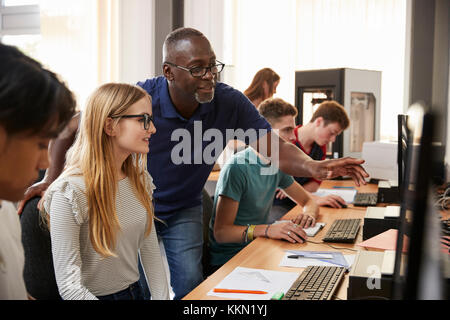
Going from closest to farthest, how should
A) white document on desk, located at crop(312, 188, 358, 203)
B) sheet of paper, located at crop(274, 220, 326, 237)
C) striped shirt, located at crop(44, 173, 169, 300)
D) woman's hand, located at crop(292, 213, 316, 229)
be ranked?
1. striped shirt, located at crop(44, 173, 169, 300)
2. sheet of paper, located at crop(274, 220, 326, 237)
3. woman's hand, located at crop(292, 213, 316, 229)
4. white document on desk, located at crop(312, 188, 358, 203)

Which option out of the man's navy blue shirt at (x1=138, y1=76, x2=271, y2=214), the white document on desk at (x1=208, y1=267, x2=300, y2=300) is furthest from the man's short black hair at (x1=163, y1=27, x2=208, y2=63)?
the white document on desk at (x1=208, y1=267, x2=300, y2=300)

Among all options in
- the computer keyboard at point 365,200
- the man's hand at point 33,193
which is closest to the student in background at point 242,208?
the computer keyboard at point 365,200

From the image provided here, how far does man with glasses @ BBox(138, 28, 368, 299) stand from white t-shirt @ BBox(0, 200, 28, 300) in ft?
3.47

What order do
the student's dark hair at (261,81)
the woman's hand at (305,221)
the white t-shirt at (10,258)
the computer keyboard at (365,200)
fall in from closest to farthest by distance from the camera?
the white t-shirt at (10,258)
the woman's hand at (305,221)
the computer keyboard at (365,200)
the student's dark hair at (261,81)

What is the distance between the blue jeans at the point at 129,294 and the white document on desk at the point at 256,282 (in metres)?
0.34

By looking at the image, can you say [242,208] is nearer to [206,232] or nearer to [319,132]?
[206,232]

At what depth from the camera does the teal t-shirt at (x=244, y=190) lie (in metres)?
2.02

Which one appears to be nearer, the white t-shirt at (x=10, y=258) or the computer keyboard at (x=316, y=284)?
the white t-shirt at (x=10, y=258)

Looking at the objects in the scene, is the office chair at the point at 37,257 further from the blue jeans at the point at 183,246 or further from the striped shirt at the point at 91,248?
the blue jeans at the point at 183,246

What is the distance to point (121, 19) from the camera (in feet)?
12.6

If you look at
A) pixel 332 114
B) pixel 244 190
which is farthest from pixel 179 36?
pixel 332 114

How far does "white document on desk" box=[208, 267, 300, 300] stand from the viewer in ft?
3.97

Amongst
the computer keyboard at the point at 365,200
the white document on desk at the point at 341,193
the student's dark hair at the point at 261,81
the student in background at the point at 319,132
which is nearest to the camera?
the computer keyboard at the point at 365,200

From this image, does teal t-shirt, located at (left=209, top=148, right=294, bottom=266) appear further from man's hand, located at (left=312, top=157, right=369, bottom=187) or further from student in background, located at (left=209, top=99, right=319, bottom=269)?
man's hand, located at (left=312, top=157, right=369, bottom=187)
